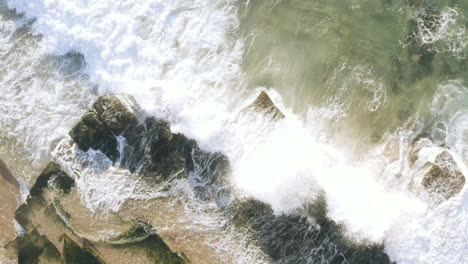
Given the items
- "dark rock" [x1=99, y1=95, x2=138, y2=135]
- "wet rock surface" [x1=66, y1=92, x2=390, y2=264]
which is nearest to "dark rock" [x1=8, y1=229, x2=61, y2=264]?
"wet rock surface" [x1=66, y1=92, x2=390, y2=264]

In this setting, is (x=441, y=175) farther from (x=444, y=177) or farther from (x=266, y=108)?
(x=266, y=108)

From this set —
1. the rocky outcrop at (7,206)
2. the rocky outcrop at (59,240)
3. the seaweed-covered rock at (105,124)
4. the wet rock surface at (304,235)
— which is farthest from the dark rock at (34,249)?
the wet rock surface at (304,235)

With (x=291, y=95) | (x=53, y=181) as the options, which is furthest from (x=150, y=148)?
(x=291, y=95)

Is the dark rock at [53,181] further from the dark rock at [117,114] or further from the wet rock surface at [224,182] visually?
the dark rock at [117,114]

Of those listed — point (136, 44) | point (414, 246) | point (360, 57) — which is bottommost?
point (136, 44)

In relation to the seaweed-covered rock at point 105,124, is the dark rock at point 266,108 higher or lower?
higher

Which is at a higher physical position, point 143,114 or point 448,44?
point 448,44

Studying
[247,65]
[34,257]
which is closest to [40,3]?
[247,65]

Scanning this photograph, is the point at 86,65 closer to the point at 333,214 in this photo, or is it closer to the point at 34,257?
the point at 34,257
